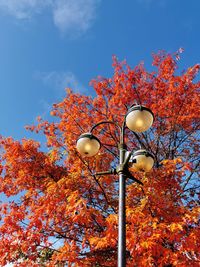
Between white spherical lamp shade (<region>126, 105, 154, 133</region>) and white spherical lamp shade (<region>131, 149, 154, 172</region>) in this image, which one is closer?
white spherical lamp shade (<region>126, 105, 154, 133</region>)

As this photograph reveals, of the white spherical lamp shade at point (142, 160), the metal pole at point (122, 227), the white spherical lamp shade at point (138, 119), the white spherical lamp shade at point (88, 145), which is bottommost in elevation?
the metal pole at point (122, 227)

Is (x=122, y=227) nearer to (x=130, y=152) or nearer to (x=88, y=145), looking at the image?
(x=130, y=152)

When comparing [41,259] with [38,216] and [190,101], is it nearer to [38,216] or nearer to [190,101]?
[38,216]

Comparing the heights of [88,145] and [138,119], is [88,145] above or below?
below

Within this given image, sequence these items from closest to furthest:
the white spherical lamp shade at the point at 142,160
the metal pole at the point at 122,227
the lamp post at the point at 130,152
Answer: the metal pole at the point at 122,227
the lamp post at the point at 130,152
the white spherical lamp shade at the point at 142,160

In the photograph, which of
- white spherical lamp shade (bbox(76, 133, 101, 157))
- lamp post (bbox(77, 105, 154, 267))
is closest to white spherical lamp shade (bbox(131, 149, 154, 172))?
lamp post (bbox(77, 105, 154, 267))

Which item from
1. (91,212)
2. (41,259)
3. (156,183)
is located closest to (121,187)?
(91,212)

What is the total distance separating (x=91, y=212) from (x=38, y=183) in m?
3.00

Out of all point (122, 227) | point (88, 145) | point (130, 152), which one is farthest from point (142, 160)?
point (122, 227)

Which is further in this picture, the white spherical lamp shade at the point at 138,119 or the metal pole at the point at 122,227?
A: the white spherical lamp shade at the point at 138,119

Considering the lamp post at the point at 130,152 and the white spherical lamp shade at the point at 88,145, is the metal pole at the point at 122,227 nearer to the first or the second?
the lamp post at the point at 130,152

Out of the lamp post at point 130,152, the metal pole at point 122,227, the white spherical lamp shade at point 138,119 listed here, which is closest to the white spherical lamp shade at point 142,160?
the lamp post at point 130,152

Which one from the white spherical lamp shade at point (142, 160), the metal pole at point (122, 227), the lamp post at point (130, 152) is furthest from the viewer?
the white spherical lamp shade at point (142, 160)

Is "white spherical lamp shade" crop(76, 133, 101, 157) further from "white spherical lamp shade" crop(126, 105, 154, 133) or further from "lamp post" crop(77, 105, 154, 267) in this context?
"white spherical lamp shade" crop(126, 105, 154, 133)
